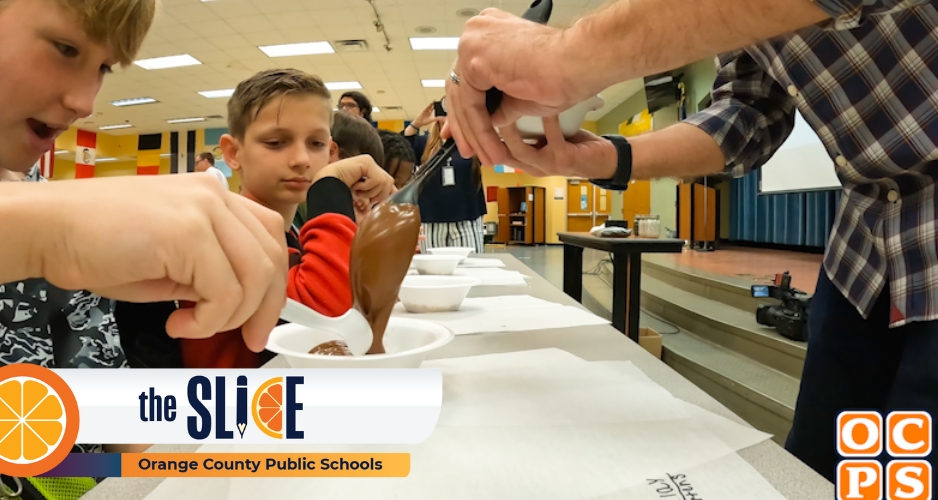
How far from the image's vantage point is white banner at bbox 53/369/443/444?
470mm

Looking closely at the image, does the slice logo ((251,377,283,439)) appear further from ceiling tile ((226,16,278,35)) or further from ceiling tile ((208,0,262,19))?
ceiling tile ((226,16,278,35))

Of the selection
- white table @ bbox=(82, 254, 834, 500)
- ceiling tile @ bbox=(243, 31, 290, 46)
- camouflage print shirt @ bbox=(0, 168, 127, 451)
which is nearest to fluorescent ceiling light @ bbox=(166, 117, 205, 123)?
ceiling tile @ bbox=(243, 31, 290, 46)

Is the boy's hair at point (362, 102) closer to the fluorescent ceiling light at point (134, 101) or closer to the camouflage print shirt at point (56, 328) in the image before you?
the camouflage print shirt at point (56, 328)

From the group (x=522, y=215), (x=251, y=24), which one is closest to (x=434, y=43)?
(x=251, y=24)

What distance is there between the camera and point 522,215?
45.9 feet

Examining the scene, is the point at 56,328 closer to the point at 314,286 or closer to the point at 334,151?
the point at 314,286

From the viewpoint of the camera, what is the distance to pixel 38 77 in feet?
2.72

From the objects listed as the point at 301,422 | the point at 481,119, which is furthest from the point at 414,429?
the point at 481,119

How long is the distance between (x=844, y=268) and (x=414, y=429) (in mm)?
774

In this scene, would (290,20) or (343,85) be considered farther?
(343,85)

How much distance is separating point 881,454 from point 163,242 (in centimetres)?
68

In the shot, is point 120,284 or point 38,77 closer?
point 120,284

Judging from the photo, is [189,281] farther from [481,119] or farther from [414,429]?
[481,119]

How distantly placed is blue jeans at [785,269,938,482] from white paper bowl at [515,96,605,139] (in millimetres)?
523
